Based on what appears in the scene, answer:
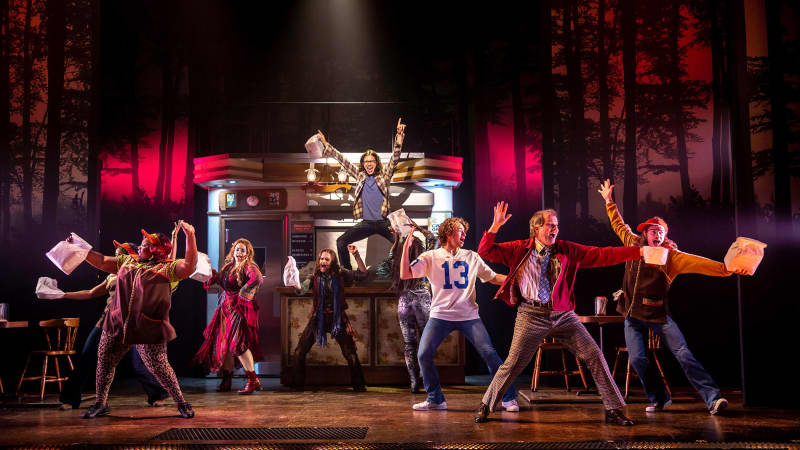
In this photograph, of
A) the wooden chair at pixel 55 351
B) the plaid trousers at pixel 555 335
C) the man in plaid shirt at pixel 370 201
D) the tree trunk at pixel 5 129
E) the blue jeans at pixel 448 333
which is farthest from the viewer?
the man in plaid shirt at pixel 370 201

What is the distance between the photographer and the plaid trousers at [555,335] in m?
5.93

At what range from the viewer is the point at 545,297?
19.8 feet

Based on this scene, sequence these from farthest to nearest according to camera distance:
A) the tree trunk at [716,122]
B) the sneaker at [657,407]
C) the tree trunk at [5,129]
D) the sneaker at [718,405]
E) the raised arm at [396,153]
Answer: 1. the raised arm at [396,153]
2. the tree trunk at [5,129]
3. the tree trunk at [716,122]
4. the sneaker at [657,407]
5. the sneaker at [718,405]

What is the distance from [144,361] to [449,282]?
2896 mm

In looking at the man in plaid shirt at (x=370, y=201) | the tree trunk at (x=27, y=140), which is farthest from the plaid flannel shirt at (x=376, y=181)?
the tree trunk at (x=27, y=140)

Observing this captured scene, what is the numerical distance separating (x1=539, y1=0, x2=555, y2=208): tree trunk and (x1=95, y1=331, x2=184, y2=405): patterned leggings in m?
5.06

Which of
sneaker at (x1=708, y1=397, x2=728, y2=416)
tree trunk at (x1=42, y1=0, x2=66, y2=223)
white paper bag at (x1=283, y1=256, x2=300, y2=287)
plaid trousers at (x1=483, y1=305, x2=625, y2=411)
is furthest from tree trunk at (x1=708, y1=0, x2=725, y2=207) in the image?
tree trunk at (x1=42, y1=0, x2=66, y2=223)

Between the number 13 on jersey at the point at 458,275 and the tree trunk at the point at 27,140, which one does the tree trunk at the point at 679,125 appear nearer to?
the number 13 on jersey at the point at 458,275

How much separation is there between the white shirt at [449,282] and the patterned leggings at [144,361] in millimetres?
2428

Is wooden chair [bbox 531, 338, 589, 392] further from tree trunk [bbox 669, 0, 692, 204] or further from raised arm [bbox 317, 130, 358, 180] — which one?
raised arm [bbox 317, 130, 358, 180]

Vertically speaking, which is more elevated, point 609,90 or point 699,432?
point 609,90

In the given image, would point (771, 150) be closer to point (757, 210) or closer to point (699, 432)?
point (757, 210)

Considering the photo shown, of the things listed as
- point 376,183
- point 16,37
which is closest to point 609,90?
point 376,183

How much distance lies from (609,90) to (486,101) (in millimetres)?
2454
